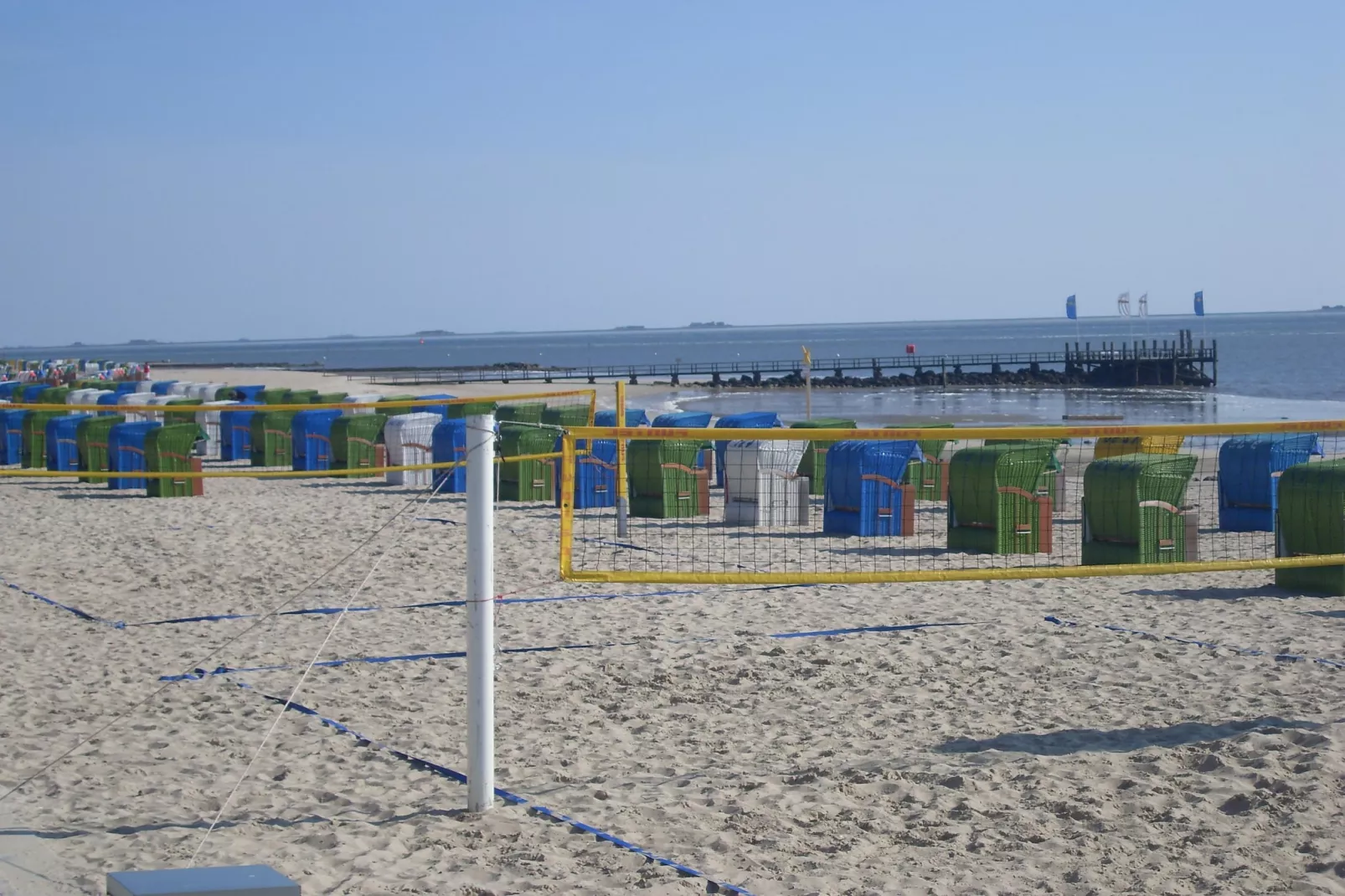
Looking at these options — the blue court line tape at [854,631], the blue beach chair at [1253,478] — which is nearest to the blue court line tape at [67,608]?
the blue court line tape at [854,631]

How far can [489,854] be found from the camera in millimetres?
4875

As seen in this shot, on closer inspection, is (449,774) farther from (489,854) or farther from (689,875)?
(689,875)

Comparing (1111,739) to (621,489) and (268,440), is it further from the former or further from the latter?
(268,440)

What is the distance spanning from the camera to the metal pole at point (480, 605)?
5.11 metres

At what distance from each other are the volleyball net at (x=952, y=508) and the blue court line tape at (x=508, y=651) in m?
0.72

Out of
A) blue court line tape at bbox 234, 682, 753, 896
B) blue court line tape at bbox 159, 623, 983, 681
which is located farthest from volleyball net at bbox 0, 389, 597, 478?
blue court line tape at bbox 234, 682, 753, 896

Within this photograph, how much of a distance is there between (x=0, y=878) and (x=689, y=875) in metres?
2.35

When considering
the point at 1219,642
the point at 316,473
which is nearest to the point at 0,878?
the point at 1219,642

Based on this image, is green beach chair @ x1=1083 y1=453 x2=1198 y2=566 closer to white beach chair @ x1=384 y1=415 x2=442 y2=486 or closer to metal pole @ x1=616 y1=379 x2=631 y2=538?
metal pole @ x1=616 y1=379 x2=631 y2=538

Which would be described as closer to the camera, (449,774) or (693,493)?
(449,774)

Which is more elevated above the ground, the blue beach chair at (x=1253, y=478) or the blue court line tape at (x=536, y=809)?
the blue beach chair at (x=1253, y=478)

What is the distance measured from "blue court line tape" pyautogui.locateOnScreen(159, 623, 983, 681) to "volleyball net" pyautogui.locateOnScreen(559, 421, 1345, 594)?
72 centimetres

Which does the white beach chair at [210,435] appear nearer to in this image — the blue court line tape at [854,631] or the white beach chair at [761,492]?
the white beach chair at [761,492]

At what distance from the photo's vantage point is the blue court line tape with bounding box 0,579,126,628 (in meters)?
9.20
